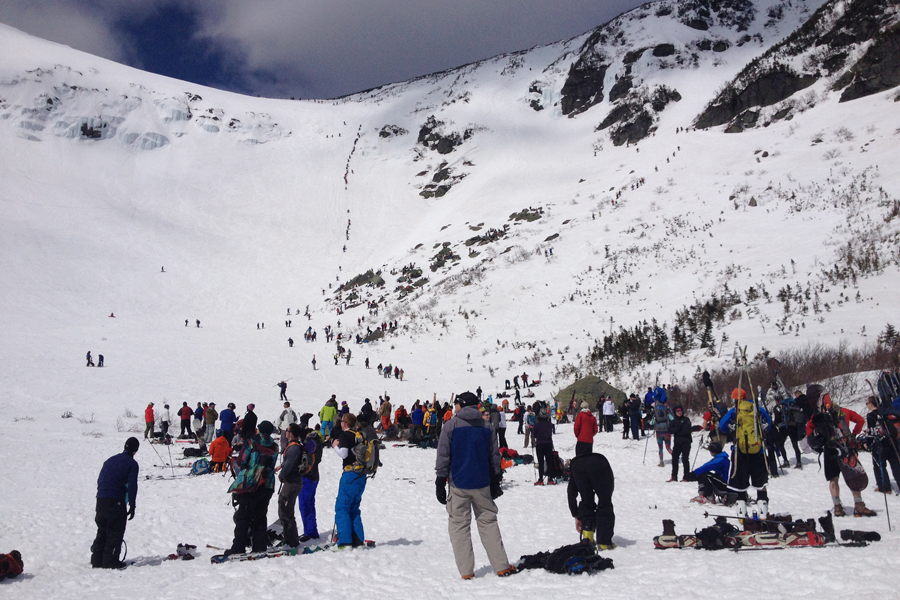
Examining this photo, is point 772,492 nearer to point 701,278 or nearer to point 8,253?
point 701,278

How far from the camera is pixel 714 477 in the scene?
8.76 m

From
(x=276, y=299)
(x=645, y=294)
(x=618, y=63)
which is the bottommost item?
(x=645, y=294)

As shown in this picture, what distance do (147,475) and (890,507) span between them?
13.7 m

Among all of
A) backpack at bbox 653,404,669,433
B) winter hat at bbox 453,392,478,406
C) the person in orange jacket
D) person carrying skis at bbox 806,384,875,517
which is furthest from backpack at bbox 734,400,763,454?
the person in orange jacket

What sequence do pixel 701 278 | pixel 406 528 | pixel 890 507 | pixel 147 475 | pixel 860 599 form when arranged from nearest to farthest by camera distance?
pixel 860 599 < pixel 890 507 < pixel 406 528 < pixel 147 475 < pixel 701 278

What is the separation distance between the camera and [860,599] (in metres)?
3.73

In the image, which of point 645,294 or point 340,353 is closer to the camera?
point 645,294

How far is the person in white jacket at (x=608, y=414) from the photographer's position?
56.7 ft

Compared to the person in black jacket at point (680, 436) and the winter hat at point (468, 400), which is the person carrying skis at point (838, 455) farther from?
the winter hat at point (468, 400)

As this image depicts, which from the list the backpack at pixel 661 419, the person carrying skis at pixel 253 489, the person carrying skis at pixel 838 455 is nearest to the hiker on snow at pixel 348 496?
the person carrying skis at pixel 253 489

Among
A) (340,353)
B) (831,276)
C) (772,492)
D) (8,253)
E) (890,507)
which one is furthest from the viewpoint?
(8,253)

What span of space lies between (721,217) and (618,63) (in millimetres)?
58588

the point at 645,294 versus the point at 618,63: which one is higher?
the point at 618,63

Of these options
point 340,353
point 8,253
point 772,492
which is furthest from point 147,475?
point 8,253
